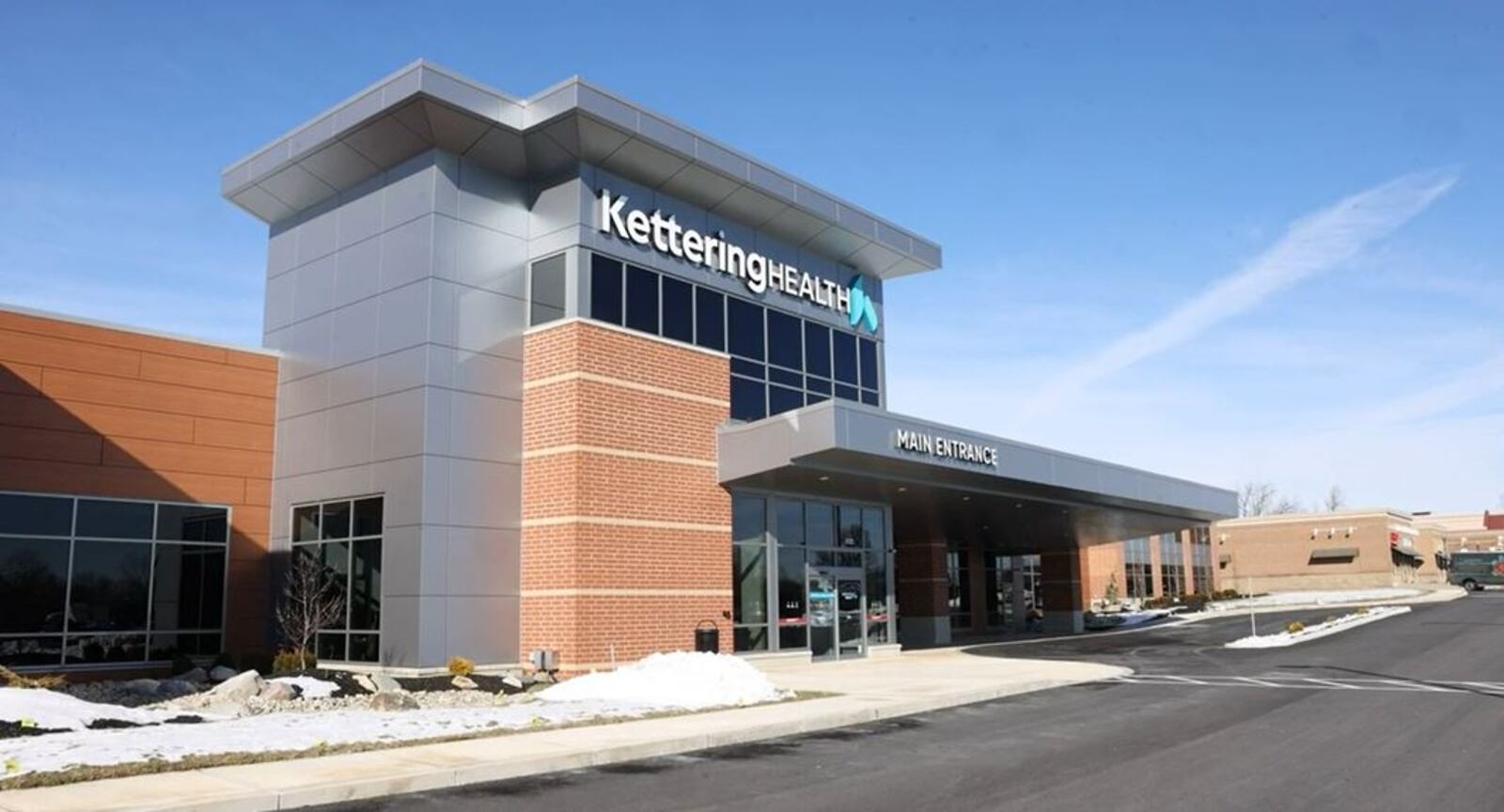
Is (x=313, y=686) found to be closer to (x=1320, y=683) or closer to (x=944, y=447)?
(x=944, y=447)

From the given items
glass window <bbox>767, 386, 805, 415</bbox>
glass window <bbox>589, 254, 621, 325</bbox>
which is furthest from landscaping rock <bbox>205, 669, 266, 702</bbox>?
glass window <bbox>767, 386, 805, 415</bbox>

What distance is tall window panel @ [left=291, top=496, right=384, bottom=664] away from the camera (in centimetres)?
2331

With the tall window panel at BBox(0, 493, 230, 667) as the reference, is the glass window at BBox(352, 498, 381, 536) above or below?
above

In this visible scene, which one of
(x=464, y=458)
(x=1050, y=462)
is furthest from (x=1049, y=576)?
(x=464, y=458)

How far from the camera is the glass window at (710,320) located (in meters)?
27.1

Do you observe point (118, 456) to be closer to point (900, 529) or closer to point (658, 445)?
point (658, 445)

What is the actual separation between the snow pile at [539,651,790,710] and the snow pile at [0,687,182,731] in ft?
19.8

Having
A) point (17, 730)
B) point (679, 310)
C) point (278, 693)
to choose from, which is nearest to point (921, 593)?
point (679, 310)

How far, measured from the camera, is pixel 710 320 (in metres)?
27.4

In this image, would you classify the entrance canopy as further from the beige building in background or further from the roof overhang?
the beige building in background

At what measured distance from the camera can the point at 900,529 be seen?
3712 cm

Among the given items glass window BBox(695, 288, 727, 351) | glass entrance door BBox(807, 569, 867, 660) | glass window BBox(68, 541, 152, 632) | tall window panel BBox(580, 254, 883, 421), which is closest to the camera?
glass window BBox(68, 541, 152, 632)

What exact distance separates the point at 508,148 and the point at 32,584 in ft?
41.5

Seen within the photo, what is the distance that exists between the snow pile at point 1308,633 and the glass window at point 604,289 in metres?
20.4
